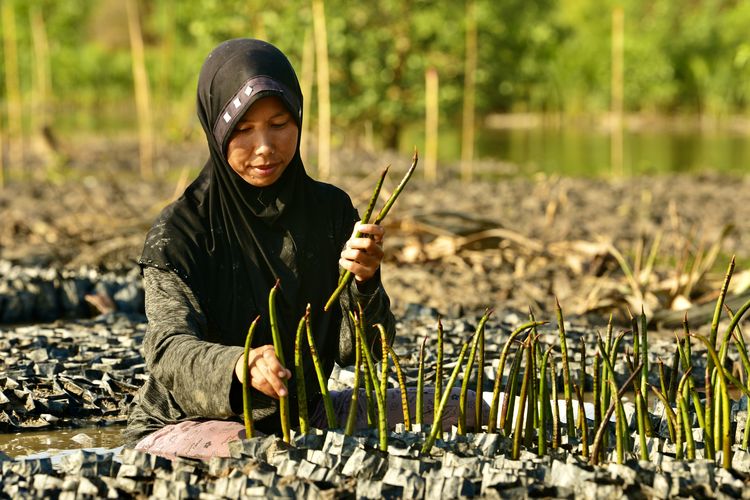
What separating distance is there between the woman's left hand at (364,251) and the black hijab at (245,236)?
311 mm

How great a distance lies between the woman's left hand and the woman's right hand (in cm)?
30

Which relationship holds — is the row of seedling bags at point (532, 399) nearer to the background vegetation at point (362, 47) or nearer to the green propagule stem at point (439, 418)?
the green propagule stem at point (439, 418)

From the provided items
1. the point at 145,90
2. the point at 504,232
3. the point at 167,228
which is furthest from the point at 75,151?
the point at 167,228

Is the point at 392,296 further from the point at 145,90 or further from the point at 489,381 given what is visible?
the point at 145,90

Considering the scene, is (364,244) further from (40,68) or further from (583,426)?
(40,68)

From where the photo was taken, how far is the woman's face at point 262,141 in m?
2.82

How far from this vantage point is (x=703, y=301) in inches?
233

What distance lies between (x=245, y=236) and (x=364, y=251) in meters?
0.47

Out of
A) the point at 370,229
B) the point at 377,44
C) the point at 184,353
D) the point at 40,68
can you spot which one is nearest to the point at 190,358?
the point at 184,353

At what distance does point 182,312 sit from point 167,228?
0.24m

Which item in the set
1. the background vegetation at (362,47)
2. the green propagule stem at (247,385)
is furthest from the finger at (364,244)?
Answer: the background vegetation at (362,47)

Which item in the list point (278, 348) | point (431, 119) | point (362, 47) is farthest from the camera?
Result: point (362, 47)

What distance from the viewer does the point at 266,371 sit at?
2482 mm

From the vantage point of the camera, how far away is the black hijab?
288 centimetres
